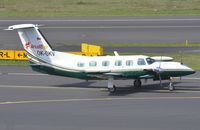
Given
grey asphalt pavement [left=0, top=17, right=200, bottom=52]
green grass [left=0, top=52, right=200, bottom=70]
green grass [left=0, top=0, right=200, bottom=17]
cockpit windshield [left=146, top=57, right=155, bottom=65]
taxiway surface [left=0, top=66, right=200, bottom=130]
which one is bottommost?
taxiway surface [left=0, top=66, right=200, bottom=130]

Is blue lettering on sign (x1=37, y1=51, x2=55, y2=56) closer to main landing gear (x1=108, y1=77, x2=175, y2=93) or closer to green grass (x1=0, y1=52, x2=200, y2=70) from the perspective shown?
main landing gear (x1=108, y1=77, x2=175, y2=93)

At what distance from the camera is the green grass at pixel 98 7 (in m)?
80.8

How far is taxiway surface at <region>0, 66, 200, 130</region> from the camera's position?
27969 millimetres

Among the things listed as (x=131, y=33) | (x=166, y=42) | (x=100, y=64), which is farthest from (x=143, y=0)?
(x=100, y=64)

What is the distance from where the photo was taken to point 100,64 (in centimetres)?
3769

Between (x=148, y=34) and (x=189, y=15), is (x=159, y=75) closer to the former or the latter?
(x=148, y=34)

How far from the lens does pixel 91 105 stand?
3272cm

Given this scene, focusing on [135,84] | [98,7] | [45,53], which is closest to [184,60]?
[135,84]

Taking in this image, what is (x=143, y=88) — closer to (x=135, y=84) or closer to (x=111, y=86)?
(x=135, y=84)

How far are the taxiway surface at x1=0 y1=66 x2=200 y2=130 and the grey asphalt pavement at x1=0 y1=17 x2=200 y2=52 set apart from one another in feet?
54.1

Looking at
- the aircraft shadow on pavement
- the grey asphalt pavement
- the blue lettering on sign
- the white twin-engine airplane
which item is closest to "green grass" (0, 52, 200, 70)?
the grey asphalt pavement

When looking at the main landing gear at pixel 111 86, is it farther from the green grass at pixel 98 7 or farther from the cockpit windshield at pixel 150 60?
the green grass at pixel 98 7

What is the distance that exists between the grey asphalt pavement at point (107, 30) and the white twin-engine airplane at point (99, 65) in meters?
16.6

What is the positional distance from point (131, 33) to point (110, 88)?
94.1 feet
